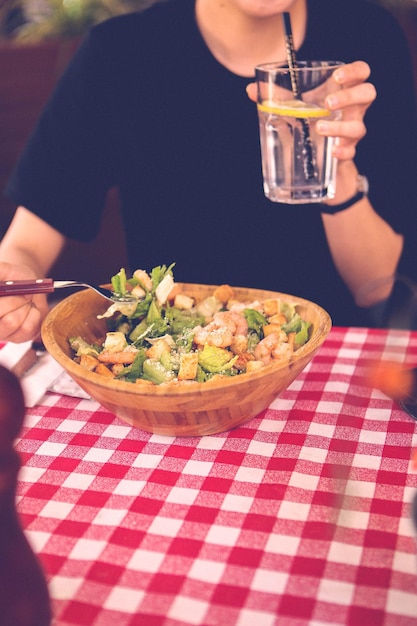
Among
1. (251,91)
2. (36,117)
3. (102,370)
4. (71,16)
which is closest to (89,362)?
(102,370)

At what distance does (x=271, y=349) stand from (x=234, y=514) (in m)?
0.29

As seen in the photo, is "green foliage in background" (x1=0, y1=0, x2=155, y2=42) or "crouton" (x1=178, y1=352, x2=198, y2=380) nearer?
"crouton" (x1=178, y1=352, x2=198, y2=380)

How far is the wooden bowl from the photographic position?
937mm

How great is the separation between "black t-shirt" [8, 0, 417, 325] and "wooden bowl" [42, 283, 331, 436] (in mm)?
797

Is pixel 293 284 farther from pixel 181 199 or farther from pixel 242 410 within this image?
pixel 242 410

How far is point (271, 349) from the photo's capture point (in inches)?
42.7

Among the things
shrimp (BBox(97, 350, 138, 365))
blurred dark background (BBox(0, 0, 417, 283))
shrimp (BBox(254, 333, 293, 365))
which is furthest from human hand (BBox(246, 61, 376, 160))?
blurred dark background (BBox(0, 0, 417, 283))

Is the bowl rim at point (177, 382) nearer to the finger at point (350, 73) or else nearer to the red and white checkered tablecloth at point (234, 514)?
the red and white checkered tablecloth at point (234, 514)

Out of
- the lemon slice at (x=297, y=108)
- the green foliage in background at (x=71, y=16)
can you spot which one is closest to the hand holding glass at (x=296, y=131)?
the lemon slice at (x=297, y=108)

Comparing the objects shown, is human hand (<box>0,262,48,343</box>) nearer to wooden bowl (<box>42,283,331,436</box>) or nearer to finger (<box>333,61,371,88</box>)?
wooden bowl (<box>42,283,331,436</box>)

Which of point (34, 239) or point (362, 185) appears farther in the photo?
point (34, 239)

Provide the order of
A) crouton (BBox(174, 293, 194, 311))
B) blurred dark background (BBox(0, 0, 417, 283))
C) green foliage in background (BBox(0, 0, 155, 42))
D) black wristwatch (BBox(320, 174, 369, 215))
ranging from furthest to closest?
1. green foliage in background (BBox(0, 0, 155, 42))
2. blurred dark background (BBox(0, 0, 417, 283))
3. black wristwatch (BBox(320, 174, 369, 215))
4. crouton (BBox(174, 293, 194, 311))

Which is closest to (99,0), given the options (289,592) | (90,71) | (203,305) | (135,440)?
(90,71)

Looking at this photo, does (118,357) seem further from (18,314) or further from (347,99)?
(347,99)
